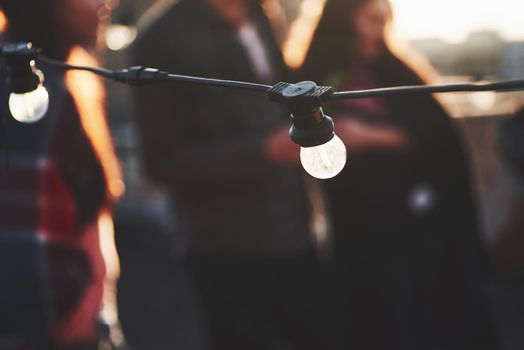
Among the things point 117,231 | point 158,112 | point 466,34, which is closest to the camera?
point 158,112

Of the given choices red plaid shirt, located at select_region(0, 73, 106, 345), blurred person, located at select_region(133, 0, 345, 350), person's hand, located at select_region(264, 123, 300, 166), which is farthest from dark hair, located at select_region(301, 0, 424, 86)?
red plaid shirt, located at select_region(0, 73, 106, 345)

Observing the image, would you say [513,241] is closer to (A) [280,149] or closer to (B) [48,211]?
(A) [280,149]

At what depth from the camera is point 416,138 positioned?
9.23 ft

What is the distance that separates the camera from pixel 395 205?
108 inches

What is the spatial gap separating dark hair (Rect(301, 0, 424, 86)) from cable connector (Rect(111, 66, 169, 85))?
5.63 feet

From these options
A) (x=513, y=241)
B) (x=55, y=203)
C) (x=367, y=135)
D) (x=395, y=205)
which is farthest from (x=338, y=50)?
(x=513, y=241)

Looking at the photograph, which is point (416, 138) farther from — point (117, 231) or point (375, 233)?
point (117, 231)

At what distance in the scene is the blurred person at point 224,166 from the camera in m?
2.21

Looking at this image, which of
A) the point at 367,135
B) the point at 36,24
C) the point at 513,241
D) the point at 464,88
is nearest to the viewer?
the point at 464,88

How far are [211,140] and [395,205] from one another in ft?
2.79

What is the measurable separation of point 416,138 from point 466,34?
25.5 feet

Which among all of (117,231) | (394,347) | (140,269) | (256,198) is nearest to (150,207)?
(117,231)

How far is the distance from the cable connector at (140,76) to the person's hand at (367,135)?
144cm

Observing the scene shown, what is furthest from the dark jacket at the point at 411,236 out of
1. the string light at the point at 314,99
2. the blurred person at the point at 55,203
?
the string light at the point at 314,99
